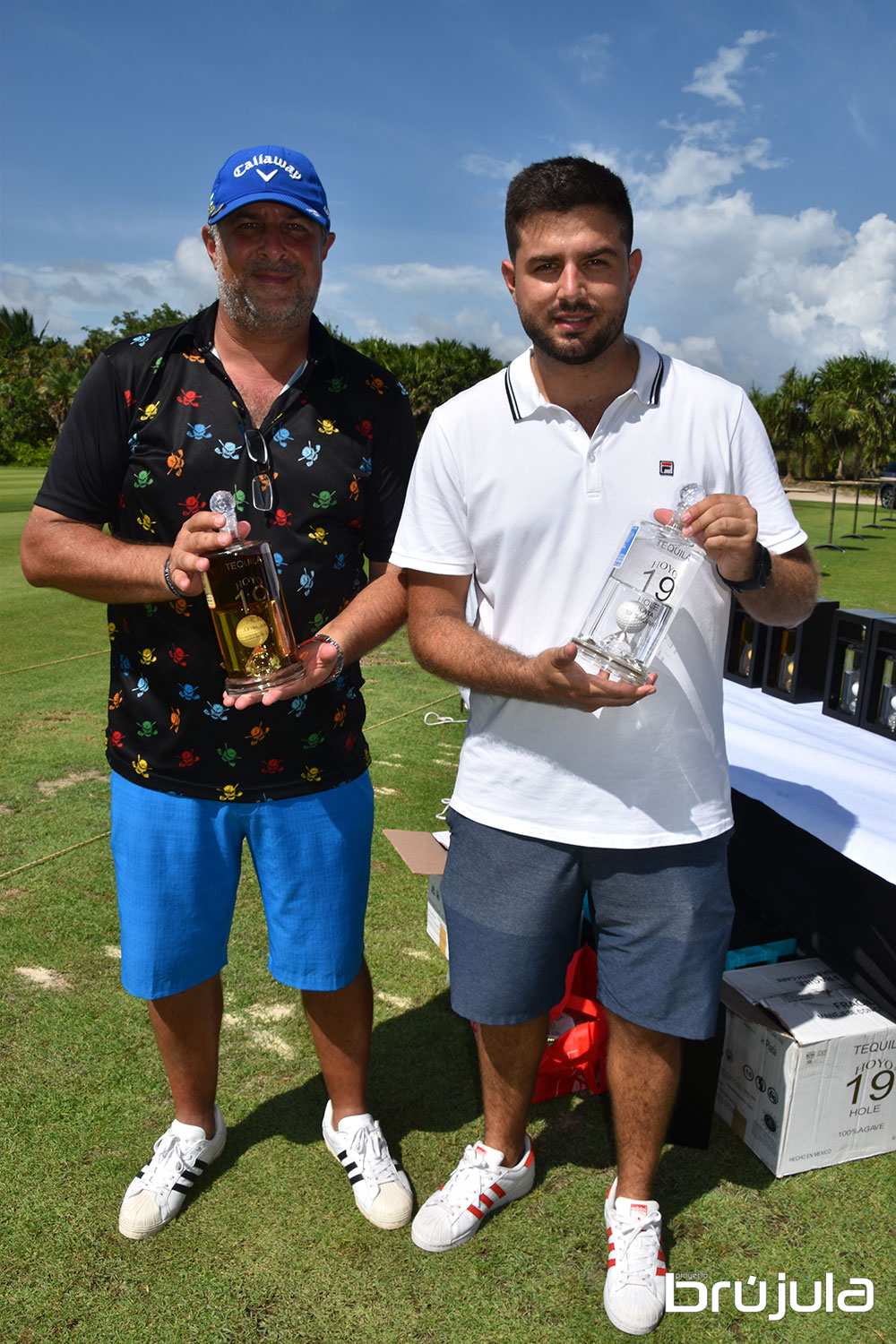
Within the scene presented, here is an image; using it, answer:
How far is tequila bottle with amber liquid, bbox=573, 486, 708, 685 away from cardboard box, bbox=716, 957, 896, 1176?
116 cm

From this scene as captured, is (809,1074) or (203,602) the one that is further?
(809,1074)

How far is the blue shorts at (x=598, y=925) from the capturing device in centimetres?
188

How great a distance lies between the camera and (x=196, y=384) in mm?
1959

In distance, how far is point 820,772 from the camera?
2883 mm

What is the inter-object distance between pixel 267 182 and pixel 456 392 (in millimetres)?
47550

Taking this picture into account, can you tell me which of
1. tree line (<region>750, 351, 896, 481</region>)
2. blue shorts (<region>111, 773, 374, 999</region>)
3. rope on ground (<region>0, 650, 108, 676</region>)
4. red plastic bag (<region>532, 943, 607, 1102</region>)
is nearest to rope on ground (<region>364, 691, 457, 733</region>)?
rope on ground (<region>0, 650, 108, 676</region>)

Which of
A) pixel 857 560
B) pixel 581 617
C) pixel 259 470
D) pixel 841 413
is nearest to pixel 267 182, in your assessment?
pixel 259 470

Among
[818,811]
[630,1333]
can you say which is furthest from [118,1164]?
[818,811]

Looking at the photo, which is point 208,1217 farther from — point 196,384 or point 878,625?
point 878,625

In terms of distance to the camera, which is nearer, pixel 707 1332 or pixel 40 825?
pixel 707 1332

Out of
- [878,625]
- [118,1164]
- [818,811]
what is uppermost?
[878,625]

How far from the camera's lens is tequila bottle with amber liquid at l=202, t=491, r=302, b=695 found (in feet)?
5.97

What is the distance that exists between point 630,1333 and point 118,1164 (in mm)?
1289

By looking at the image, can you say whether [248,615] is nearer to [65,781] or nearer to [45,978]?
[45,978]
